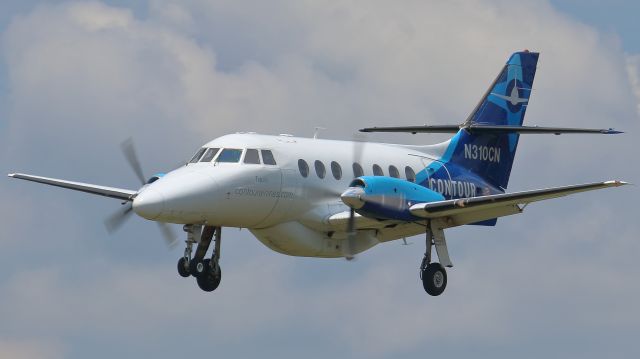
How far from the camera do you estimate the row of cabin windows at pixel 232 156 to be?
99.6 ft

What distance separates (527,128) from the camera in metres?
34.3

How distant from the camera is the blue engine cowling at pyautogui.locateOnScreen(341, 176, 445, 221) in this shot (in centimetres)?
3016

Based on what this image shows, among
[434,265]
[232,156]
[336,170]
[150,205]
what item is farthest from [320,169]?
[150,205]

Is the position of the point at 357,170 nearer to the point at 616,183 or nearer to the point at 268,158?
the point at 268,158

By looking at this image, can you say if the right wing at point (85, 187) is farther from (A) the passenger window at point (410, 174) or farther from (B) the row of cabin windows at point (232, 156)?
(A) the passenger window at point (410, 174)

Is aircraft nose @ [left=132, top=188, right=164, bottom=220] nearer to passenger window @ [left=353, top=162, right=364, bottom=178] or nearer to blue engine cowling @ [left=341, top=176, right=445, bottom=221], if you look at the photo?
blue engine cowling @ [left=341, top=176, right=445, bottom=221]

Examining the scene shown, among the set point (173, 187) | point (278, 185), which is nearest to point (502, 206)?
point (278, 185)

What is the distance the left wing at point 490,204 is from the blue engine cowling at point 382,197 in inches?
10.0

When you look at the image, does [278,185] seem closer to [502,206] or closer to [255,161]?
[255,161]

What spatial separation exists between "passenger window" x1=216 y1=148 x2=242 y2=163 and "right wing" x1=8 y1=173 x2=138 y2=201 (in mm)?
3345

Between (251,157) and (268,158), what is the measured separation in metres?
0.43

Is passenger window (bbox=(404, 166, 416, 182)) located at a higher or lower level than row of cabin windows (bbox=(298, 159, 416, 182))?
higher

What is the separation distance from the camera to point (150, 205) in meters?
28.7

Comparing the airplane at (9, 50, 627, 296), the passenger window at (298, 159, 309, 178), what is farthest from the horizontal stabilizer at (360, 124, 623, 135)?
the passenger window at (298, 159, 309, 178)
